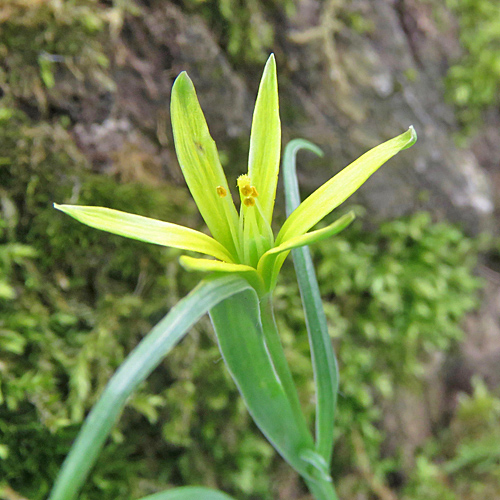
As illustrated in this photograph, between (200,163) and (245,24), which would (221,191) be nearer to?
(200,163)

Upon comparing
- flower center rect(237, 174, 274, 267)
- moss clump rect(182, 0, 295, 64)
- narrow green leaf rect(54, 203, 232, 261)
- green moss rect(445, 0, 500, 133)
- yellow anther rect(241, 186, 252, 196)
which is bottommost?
narrow green leaf rect(54, 203, 232, 261)

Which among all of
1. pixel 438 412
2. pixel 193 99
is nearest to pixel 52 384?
pixel 193 99

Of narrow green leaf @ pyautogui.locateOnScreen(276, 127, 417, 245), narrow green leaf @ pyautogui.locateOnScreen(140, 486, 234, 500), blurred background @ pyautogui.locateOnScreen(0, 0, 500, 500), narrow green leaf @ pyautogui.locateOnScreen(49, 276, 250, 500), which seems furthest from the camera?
blurred background @ pyautogui.locateOnScreen(0, 0, 500, 500)

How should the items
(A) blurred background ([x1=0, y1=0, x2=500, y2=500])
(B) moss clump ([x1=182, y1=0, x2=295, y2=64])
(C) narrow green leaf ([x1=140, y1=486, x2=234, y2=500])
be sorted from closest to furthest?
(C) narrow green leaf ([x1=140, y1=486, x2=234, y2=500])
(A) blurred background ([x1=0, y1=0, x2=500, y2=500])
(B) moss clump ([x1=182, y1=0, x2=295, y2=64])

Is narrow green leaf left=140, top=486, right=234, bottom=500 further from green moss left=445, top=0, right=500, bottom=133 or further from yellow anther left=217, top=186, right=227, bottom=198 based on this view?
green moss left=445, top=0, right=500, bottom=133

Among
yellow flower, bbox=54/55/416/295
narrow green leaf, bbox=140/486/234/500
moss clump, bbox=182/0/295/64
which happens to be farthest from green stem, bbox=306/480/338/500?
moss clump, bbox=182/0/295/64

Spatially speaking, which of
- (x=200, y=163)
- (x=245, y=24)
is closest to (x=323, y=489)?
(x=200, y=163)

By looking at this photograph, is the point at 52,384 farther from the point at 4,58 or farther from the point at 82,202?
the point at 4,58
